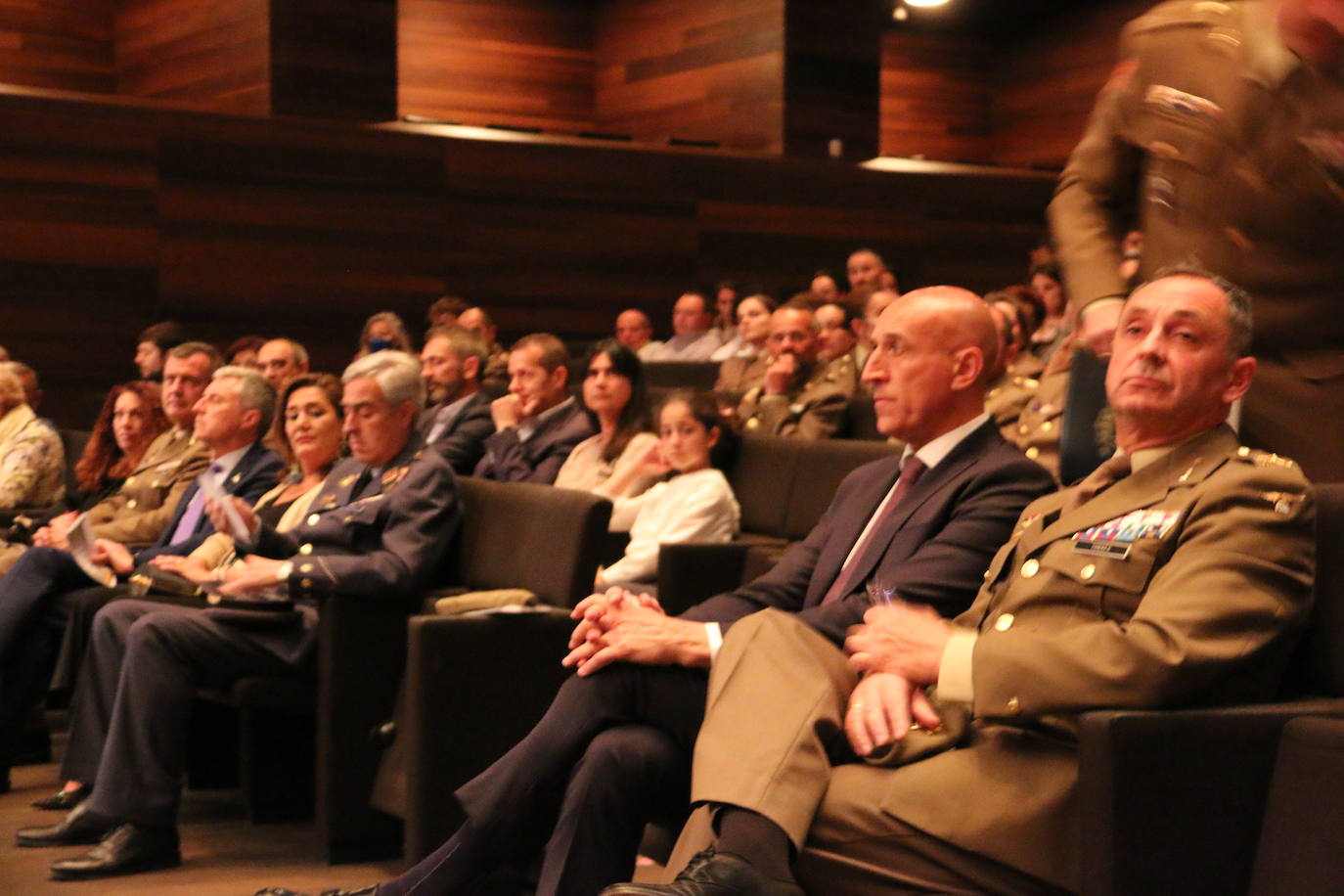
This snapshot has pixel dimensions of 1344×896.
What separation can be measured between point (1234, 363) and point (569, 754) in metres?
1.02

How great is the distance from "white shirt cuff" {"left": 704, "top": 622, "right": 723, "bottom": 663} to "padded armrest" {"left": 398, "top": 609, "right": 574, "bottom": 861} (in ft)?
2.77

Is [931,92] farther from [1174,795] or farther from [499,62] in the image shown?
[1174,795]

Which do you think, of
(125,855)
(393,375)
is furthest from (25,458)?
(125,855)

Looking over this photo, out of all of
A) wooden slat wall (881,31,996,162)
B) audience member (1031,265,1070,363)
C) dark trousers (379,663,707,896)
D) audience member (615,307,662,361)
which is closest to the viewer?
dark trousers (379,663,707,896)

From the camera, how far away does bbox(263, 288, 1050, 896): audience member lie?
2270 millimetres

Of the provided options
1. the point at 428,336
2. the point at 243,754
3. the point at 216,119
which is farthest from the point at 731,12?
the point at 243,754

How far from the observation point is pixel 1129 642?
1826mm

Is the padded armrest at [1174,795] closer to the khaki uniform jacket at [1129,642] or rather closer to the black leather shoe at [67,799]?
the khaki uniform jacket at [1129,642]

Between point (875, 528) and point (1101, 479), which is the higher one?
point (1101, 479)

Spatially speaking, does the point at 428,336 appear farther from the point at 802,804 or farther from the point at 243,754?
the point at 802,804

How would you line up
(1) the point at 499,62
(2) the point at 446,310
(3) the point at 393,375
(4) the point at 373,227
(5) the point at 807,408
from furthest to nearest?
(1) the point at 499,62, (4) the point at 373,227, (2) the point at 446,310, (5) the point at 807,408, (3) the point at 393,375

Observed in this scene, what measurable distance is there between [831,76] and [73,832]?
7334mm

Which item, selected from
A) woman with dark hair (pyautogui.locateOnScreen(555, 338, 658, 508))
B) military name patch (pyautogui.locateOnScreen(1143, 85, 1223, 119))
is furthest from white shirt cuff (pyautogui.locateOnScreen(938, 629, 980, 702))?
woman with dark hair (pyautogui.locateOnScreen(555, 338, 658, 508))

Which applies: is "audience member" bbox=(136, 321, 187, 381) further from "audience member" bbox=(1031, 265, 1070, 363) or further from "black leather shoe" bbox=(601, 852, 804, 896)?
"black leather shoe" bbox=(601, 852, 804, 896)
